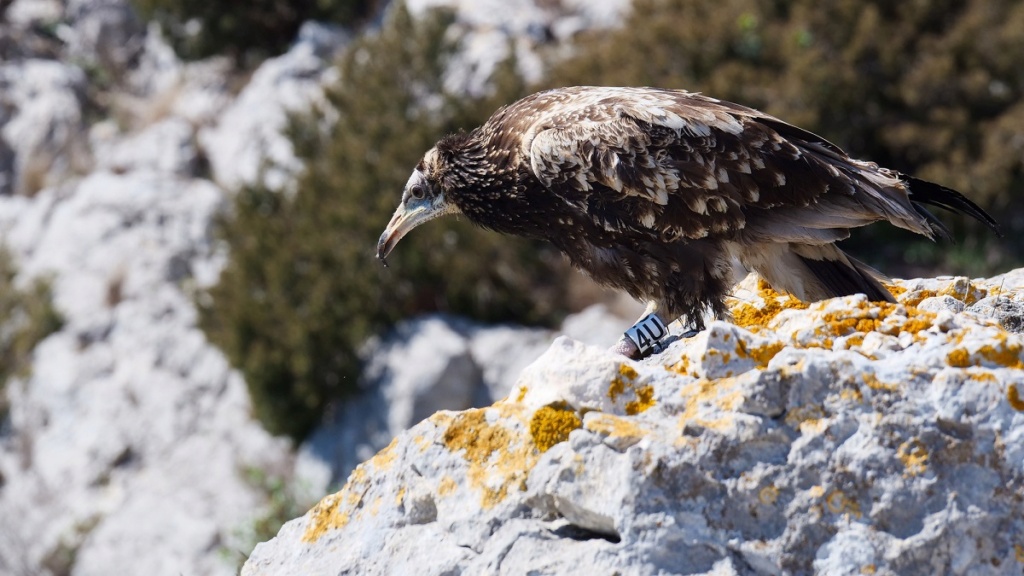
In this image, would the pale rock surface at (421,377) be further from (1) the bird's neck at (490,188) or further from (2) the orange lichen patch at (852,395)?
(2) the orange lichen patch at (852,395)

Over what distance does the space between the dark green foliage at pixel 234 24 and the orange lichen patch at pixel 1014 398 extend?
53.5 feet

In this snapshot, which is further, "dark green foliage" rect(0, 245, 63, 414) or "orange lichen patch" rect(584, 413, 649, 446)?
"dark green foliage" rect(0, 245, 63, 414)

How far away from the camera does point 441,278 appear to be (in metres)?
11.6

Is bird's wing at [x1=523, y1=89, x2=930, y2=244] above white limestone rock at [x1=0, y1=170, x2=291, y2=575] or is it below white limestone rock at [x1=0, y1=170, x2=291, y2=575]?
below

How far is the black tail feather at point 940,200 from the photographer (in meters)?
4.30

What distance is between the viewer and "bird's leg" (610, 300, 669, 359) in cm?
414

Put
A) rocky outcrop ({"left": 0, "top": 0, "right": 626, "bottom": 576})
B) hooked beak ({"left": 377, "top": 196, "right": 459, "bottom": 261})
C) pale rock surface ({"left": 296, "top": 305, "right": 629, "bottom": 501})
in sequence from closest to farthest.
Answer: hooked beak ({"left": 377, "top": 196, "right": 459, "bottom": 261}) → pale rock surface ({"left": 296, "top": 305, "right": 629, "bottom": 501}) → rocky outcrop ({"left": 0, "top": 0, "right": 626, "bottom": 576})

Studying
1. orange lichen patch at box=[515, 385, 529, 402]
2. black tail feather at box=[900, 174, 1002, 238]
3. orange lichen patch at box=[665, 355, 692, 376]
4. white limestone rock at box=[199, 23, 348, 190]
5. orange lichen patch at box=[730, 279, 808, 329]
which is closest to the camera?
orange lichen patch at box=[665, 355, 692, 376]

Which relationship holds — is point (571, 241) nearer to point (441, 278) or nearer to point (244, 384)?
point (441, 278)

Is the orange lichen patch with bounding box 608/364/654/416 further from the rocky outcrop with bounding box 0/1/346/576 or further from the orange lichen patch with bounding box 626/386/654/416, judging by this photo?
the rocky outcrop with bounding box 0/1/346/576

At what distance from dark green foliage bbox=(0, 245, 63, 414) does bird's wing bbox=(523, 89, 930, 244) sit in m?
11.2

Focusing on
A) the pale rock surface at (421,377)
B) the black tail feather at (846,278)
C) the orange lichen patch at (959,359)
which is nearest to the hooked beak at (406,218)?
the black tail feather at (846,278)

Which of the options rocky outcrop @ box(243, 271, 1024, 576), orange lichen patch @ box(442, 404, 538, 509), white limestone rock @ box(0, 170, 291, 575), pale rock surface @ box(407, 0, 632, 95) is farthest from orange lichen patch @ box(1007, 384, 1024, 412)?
pale rock surface @ box(407, 0, 632, 95)

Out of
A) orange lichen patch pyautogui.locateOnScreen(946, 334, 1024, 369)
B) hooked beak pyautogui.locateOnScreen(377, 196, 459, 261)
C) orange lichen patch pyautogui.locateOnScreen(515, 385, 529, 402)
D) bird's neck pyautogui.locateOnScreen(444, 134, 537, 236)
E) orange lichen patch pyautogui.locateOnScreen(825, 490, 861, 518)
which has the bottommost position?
orange lichen patch pyautogui.locateOnScreen(825, 490, 861, 518)
